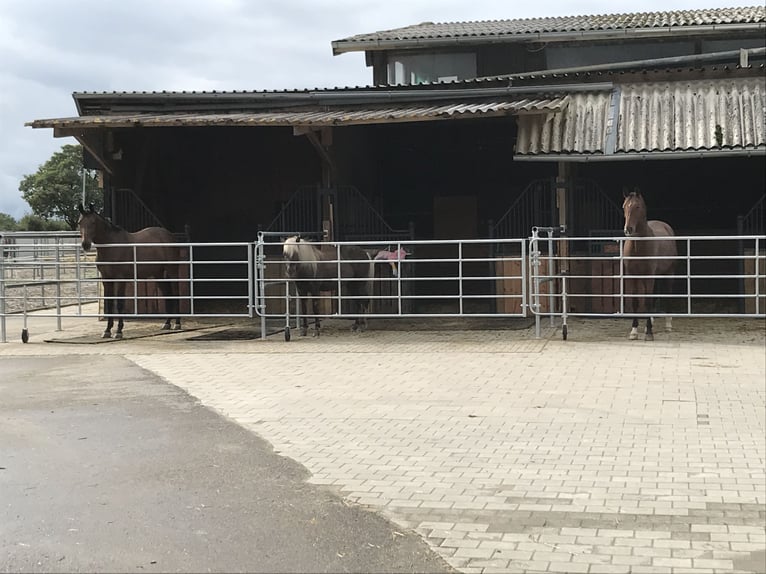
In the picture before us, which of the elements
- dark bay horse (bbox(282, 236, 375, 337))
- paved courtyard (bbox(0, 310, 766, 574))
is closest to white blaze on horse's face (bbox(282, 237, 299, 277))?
dark bay horse (bbox(282, 236, 375, 337))

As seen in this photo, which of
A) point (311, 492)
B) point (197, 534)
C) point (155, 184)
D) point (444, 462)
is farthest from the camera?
point (155, 184)

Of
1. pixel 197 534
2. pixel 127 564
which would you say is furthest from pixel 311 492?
pixel 127 564

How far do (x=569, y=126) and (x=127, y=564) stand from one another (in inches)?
439

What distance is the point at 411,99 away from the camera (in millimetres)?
14570

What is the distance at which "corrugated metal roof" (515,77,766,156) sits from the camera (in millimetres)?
13219

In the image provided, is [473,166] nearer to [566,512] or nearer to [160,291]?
[160,291]

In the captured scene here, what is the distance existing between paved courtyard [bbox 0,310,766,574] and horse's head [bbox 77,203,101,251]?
1658 mm

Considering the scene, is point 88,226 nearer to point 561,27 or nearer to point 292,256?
point 292,256

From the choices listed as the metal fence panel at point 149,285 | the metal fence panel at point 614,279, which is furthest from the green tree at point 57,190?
the metal fence panel at point 614,279

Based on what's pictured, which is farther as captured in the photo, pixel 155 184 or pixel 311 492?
pixel 155 184

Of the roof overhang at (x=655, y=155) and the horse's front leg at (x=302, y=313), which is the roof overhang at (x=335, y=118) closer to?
the roof overhang at (x=655, y=155)

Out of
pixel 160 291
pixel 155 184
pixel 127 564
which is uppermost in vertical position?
pixel 155 184

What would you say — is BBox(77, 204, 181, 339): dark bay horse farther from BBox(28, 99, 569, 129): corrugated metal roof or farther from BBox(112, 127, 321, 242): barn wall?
BBox(112, 127, 321, 242): barn wall

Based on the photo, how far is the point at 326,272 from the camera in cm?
1283
